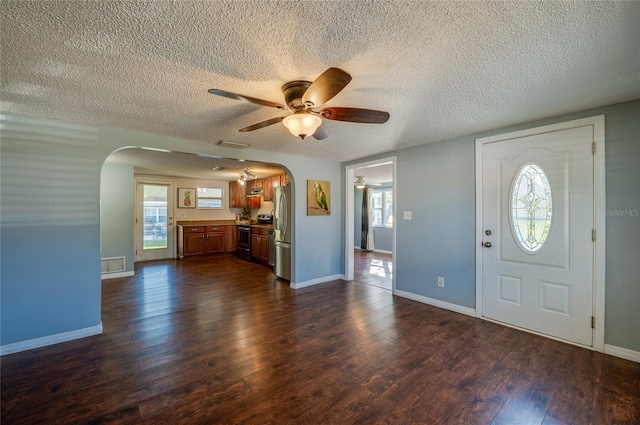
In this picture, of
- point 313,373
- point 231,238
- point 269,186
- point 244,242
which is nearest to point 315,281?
point 313,373

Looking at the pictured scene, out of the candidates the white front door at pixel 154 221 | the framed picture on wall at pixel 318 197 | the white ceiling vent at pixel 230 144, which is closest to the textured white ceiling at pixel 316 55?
the white ceiling vent at pixel 230 144

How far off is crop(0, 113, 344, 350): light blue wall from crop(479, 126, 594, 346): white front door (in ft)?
13.9

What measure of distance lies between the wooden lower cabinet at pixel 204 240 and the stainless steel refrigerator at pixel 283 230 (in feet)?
10.8

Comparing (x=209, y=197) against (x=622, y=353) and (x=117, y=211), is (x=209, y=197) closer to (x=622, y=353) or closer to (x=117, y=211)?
(x=117, y=211)

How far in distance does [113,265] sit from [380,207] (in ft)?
23.2

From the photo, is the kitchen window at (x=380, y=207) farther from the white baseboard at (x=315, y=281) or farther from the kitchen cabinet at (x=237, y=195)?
the kitchen cabinet at (x=237, y=195)

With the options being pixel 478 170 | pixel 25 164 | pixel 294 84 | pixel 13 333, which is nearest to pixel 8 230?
pixel 25 164

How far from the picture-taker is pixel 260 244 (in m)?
6.39

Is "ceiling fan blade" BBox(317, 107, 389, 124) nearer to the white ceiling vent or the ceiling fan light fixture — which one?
the ceiling fan light fixture

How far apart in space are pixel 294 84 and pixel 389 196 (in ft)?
A: 23.1

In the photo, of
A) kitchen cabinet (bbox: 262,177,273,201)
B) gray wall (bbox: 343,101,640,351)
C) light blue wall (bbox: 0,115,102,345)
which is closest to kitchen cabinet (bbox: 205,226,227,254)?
kitchen cabinet (bbox: 262,177,273,201)

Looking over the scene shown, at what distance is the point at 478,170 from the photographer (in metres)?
3.18

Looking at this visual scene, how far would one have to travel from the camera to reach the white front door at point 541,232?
8.18 ft

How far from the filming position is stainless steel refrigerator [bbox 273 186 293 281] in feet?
15.6
